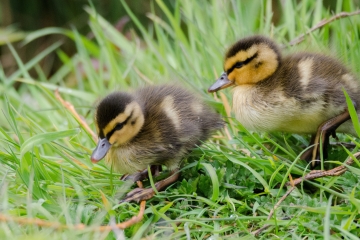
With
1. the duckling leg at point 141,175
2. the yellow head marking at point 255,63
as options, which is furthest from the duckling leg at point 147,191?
the yellow head marking at point 255,63

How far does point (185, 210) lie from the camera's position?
6.93 ft

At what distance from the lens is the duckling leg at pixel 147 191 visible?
2133 mm

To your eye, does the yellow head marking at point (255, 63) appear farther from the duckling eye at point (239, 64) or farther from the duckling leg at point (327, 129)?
the duckling leg at point (327, 129)

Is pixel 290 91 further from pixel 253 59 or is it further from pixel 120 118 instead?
pixel 120 118

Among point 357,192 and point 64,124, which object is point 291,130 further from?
point 64,124

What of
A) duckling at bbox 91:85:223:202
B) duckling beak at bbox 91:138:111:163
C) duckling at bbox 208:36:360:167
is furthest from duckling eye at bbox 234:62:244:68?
duckling beak at bbox 91:138:111:163

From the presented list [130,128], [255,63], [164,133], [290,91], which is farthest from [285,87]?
[130,128]

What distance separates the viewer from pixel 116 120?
2.13 m

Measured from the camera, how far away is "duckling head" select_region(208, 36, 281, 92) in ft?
7.67

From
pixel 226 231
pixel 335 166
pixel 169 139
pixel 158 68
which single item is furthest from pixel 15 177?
pixel 158 68

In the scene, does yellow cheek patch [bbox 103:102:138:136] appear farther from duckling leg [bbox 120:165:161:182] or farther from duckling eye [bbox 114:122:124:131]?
duckling leg [bbox 120:165:161:182]

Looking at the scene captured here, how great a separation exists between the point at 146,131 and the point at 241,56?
0.48 metres

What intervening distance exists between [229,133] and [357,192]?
2.47 feet

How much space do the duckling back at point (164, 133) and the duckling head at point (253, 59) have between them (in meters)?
0.22
